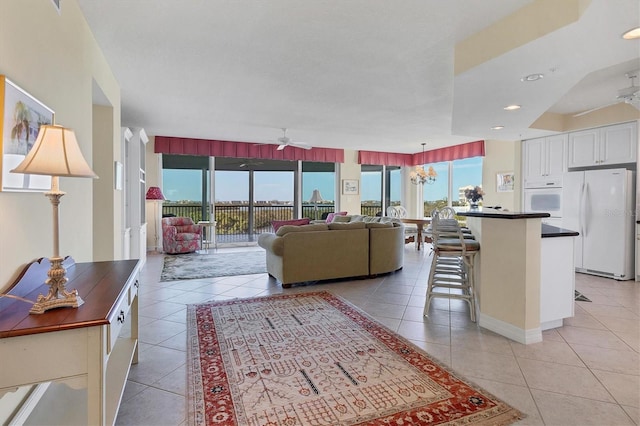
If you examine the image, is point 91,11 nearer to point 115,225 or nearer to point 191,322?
point 115,225

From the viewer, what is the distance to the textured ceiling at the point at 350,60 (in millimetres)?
2320

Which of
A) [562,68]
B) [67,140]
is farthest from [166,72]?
[562,68]

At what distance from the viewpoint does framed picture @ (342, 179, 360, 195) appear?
9.27 m

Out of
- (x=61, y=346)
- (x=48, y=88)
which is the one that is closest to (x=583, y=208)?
(x=61, y=346)

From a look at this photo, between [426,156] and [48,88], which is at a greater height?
[426,156]

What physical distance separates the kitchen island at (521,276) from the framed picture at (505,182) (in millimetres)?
4595

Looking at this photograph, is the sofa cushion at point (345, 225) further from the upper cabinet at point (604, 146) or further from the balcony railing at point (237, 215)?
the balcony railing at point (237, 215)

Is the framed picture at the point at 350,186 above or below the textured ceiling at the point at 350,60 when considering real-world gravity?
below

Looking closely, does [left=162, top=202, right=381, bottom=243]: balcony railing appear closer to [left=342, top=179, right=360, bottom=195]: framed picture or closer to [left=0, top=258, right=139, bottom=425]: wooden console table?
[left=342, top=179, right=360, bottom=195]: framed picture

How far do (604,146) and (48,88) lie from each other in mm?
6506

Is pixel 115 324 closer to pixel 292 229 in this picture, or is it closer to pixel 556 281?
pixel 292 229

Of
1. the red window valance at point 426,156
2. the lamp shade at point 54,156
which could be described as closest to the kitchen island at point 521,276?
the lamp shade at point 54,156

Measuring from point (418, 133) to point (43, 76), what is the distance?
20.4 feet

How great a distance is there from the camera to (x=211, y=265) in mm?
5746
